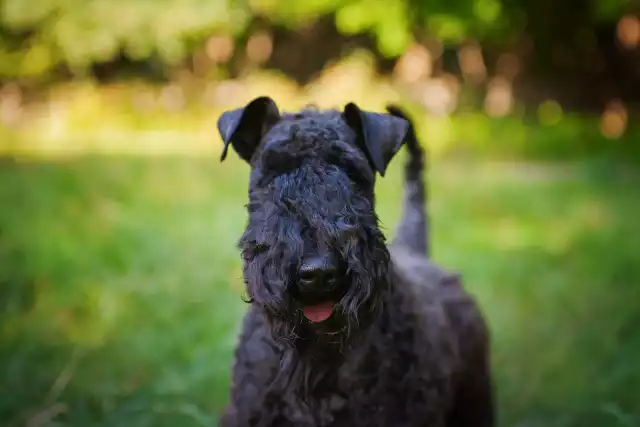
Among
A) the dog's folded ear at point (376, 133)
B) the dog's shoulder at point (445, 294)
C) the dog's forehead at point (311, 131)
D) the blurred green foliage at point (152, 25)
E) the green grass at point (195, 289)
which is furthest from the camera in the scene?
the blurred green foliage at point (152, 25)

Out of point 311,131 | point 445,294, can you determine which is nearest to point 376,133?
point 311,131

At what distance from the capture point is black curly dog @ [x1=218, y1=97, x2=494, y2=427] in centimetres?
232

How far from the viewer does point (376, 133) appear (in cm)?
268

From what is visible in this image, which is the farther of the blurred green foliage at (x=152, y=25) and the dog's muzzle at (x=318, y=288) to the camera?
the blurred green foliage at (x=152, y=25)

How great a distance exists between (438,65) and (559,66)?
260 cm

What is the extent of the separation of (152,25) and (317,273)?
12509 millimetres

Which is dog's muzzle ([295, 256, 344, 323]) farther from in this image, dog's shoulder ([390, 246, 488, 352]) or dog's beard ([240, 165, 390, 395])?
dog's shoulder ([390, 246, 488, 352])

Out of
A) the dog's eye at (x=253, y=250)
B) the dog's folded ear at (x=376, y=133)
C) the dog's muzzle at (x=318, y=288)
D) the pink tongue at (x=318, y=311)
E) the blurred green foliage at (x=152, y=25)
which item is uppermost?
the blurred green foliage at (x=152, y=25)

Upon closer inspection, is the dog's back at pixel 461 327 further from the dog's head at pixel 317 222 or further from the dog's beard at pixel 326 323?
the dog's beard at pixel 326 323

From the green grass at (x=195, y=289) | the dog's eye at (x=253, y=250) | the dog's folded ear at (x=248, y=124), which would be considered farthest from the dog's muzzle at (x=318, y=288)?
the green grass at (x=195, y=289)

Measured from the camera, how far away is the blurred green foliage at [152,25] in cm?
1202

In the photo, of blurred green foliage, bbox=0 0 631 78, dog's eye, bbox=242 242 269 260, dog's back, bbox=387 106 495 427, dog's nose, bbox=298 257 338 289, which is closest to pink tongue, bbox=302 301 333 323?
dog's nose, bbox=298 257 338 289

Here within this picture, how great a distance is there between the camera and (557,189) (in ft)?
29.2

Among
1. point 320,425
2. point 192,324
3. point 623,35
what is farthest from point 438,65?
point 320,425
